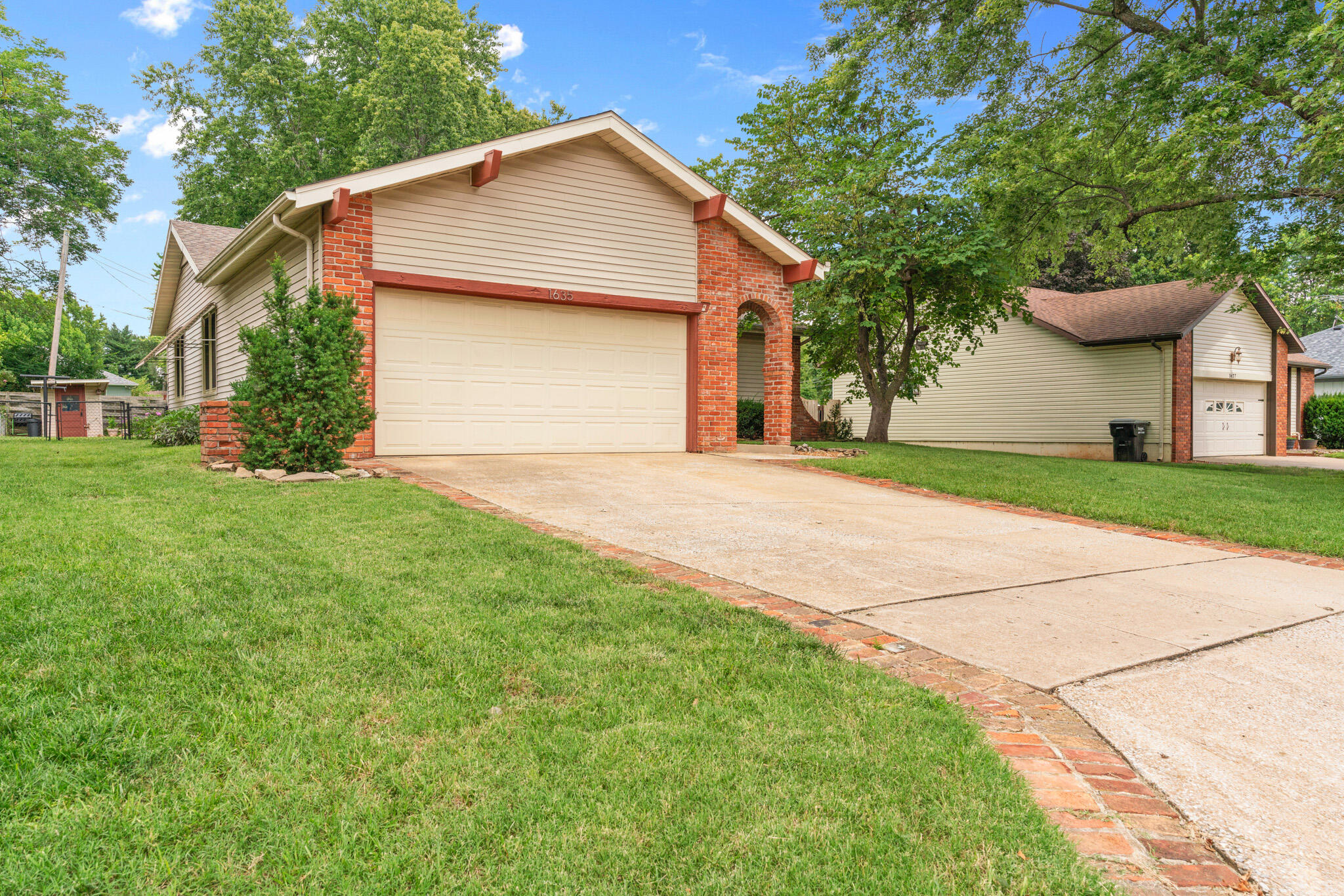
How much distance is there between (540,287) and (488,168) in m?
1.71

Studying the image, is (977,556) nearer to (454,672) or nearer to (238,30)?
(454,672)

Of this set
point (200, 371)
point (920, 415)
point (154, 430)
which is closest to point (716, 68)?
point (920, 415)

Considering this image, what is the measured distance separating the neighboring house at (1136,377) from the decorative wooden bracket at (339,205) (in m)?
17.5

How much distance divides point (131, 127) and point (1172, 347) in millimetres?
36027

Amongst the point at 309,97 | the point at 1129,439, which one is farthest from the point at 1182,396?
the point at 309,97

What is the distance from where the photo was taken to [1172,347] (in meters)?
18.9

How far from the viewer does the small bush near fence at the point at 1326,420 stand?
2441 centimetres

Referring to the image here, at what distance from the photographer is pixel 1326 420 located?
80.4ft

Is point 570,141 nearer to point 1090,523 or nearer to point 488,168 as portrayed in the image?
point 488,168

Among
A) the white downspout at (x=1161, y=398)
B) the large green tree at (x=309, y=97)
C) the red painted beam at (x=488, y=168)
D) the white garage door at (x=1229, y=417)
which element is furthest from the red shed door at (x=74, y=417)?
the white garage door at (x=1229, y=417)

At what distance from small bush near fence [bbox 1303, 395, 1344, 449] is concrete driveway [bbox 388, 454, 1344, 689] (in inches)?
945

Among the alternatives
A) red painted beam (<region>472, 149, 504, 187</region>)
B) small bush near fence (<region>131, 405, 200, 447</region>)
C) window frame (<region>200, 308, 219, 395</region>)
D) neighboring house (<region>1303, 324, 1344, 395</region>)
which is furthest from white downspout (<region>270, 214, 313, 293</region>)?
neighboring house (<region>1303, 324, 1344, 395</region>)

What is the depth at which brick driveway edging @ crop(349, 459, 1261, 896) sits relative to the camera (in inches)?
72.3

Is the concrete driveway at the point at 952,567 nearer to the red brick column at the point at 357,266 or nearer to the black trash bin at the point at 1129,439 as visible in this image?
the red brick column at the point at 357,266
